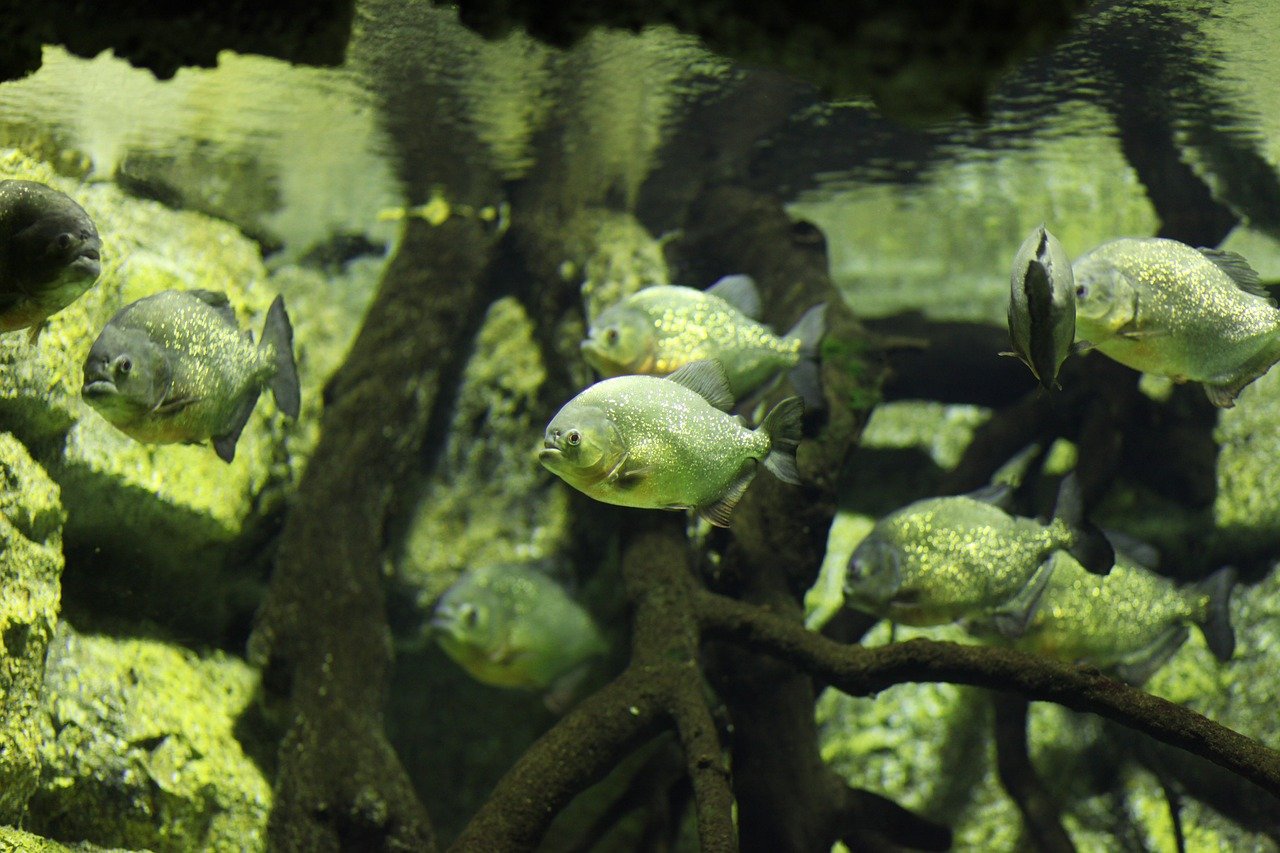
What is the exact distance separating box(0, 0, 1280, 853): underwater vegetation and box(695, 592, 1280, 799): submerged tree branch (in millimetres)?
17

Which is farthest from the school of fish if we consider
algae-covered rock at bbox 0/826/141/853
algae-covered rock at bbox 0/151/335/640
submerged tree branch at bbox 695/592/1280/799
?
algae-covered rock at bbox 0/826/141/853

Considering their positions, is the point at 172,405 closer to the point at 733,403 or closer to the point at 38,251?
the point at 38,251

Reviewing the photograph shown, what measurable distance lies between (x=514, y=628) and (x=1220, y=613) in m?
4.06

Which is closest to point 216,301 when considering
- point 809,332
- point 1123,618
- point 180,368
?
point 180,368

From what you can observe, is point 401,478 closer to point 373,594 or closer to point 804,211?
point 373,594

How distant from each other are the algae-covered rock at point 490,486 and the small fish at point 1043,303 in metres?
3.77

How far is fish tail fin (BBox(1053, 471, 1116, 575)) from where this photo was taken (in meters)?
4.20

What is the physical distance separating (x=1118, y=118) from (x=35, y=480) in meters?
8.14

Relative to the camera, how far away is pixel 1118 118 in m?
7.27

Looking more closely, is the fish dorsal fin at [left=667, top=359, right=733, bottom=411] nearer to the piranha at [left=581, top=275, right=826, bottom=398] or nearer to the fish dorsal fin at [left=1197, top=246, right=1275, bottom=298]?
the piranha at [left=581, top=275, right=826, bottom=398]

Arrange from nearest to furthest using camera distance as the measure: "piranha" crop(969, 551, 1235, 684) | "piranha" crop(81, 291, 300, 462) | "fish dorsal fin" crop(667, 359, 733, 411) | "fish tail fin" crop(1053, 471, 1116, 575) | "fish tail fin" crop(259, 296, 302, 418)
Answer: "piranha" crop(81, 291, 300, 462), "fish dorsal fin" crop(667, 359, 733, 411), "fish tail fin" crop(259, 296, 302, 418), "fish tail fin" crop(1053, 471, 1116, 575), "piranha" crop(969, 551, 1235, 684)

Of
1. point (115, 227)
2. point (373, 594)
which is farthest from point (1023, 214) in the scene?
point (115, 227)

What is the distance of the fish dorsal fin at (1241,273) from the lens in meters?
3.57

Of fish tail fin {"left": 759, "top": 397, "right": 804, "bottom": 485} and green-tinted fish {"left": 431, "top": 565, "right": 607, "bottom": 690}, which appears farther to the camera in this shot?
green-tinted fish {"left": 431, "top": 565, "right": 607, "bottom": 690}
